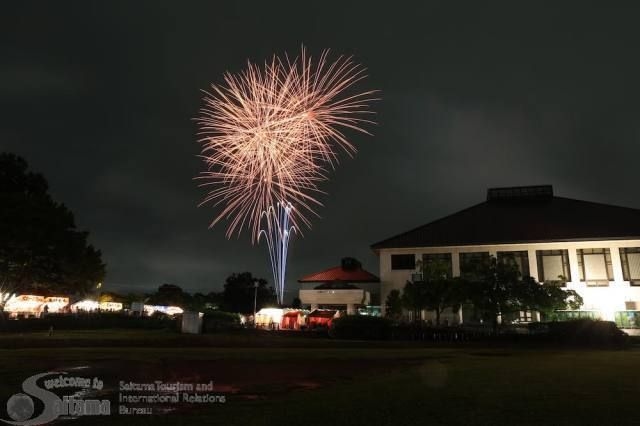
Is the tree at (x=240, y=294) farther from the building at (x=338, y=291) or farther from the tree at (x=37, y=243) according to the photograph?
the tree at (x=37, y=243)

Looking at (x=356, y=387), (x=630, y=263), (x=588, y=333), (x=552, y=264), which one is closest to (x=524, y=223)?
(x=552, y=264)

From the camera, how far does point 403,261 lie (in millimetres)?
47500

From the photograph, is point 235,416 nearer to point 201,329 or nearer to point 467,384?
point 467,384

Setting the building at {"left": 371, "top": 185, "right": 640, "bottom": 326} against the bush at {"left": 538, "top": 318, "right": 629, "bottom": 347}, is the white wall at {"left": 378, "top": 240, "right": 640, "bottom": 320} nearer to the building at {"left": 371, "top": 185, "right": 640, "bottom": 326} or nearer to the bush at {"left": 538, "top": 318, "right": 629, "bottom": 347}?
the building at {"left": 371, "top": 185, "right": 640, "bottom": 326}

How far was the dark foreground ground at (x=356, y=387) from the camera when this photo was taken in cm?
776

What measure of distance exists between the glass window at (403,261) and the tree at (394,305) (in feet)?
12.0

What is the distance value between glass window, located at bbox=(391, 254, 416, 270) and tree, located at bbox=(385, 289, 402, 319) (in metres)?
3.67

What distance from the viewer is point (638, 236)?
4066 centimetres

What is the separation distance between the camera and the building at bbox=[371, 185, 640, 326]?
41.1 metres

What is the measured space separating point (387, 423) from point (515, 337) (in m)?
26.0

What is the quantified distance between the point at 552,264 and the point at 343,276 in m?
22.2
